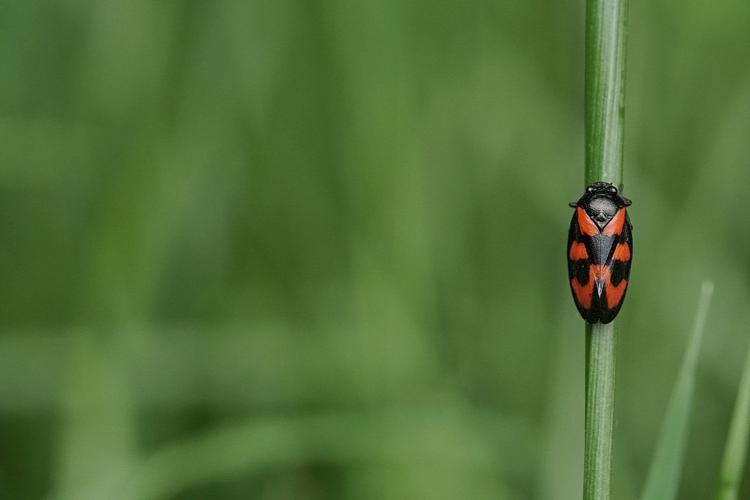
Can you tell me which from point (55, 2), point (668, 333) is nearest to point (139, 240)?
point (55, 2)

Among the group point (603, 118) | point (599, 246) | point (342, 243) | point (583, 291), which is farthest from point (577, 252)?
point (342, 243)

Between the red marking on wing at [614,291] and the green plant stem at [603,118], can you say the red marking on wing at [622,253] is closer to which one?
the red marking on wing at [614,291]

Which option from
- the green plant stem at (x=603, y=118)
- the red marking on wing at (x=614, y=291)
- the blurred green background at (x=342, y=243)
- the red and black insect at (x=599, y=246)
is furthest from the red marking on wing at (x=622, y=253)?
the blurred green background at (x=342, y=243)

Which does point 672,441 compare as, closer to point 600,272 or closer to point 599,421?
point 599,421

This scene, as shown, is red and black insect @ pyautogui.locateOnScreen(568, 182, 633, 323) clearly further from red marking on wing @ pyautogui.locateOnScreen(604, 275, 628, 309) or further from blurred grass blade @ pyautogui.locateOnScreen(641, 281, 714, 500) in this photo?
blurred grass blade @ pyautogui.locateOnScreen(641, 281, 714, 500)

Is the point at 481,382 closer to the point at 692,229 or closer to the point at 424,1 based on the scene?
the point at 692,229
